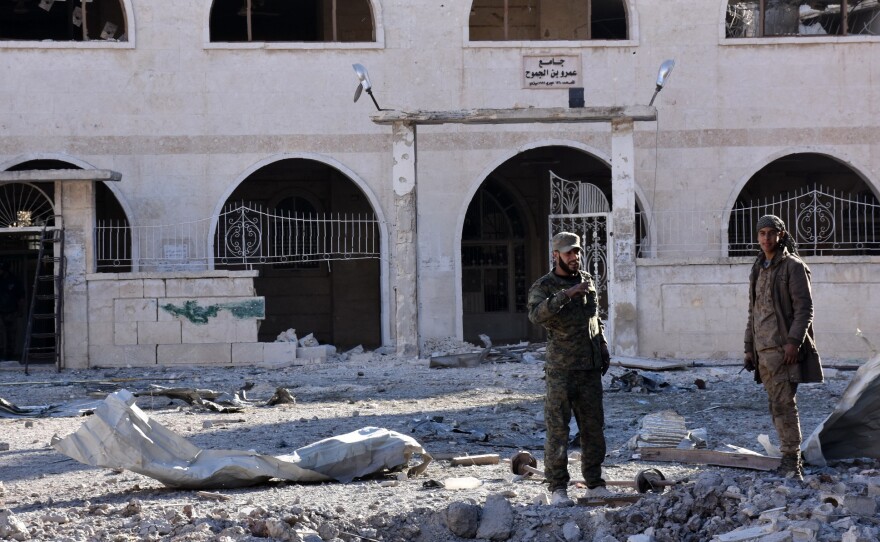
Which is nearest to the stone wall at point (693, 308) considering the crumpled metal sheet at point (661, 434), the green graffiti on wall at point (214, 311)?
the green graffiti on wall at point (214, 311)

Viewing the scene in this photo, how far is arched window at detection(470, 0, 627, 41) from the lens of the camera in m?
20.5

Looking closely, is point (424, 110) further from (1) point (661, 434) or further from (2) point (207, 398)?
(1) point (661, 434)

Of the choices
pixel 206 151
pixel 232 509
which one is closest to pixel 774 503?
pixel 232 509

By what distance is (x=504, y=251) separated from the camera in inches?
894

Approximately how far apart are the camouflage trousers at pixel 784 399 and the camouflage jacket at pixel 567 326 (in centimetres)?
107

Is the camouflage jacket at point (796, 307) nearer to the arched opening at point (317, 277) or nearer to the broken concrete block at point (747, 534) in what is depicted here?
the broken concrete block at point (747, 534)

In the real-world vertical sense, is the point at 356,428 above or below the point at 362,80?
below

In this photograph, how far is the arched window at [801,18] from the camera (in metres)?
18.8

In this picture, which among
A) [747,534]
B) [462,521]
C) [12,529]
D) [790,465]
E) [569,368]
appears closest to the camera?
[747,534]

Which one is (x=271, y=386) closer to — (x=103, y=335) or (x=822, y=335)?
(x=103, y=335)

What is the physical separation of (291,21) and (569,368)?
55.9 ft

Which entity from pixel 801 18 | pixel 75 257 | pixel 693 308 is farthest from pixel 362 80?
pixel 801 18

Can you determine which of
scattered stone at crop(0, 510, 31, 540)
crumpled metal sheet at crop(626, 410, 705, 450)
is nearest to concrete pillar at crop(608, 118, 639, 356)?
crumpled metal sheet at crop(626, 410, 705, 450)

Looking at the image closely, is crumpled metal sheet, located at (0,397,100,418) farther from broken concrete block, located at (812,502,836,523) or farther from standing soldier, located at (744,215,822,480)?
broken concrete block, located at (812,502,836,523)
